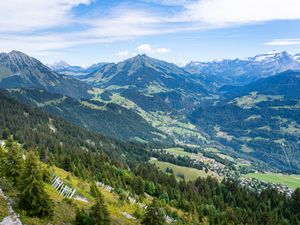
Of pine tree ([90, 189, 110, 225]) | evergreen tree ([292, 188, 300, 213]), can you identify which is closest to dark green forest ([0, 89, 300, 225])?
evergreen tree ([292, 188, 300, 213])

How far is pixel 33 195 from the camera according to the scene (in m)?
51.0

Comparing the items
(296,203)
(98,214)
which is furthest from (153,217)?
(296,203)

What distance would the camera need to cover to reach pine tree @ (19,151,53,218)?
168 ft

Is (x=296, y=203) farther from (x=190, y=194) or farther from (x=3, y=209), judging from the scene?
(x=3, y=209)

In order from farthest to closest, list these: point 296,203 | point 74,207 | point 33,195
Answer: point 296,203, point 74,207, point 33,195

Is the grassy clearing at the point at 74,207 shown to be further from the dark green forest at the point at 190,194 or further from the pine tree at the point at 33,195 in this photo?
the dark green forest at the point at 190,194

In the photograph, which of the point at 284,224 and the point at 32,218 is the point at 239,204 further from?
the point at 32,218

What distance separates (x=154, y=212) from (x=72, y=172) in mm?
51712

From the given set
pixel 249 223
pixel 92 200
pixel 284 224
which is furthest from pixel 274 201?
pixel 92 200

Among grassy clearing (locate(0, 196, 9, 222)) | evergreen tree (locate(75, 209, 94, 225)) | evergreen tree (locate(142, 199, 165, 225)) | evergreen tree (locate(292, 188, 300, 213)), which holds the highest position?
grassy clearing (locate(0, 196, 9, 222))

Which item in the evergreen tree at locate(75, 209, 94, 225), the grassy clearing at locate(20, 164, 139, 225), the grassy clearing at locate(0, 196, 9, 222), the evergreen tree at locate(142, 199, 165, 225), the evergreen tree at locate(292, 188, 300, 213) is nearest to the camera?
the grassy clearing at locate(0, 196, 9, 222)

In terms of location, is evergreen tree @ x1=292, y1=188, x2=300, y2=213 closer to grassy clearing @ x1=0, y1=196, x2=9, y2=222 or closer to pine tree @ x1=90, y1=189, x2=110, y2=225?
pine tree @ x1=90, y1=189, x2=110, y2=225

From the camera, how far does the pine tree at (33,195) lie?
51.2m

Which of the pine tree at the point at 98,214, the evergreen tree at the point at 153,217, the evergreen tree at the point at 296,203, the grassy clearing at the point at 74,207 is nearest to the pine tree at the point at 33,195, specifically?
the grassy clearing at the point at 74,207
